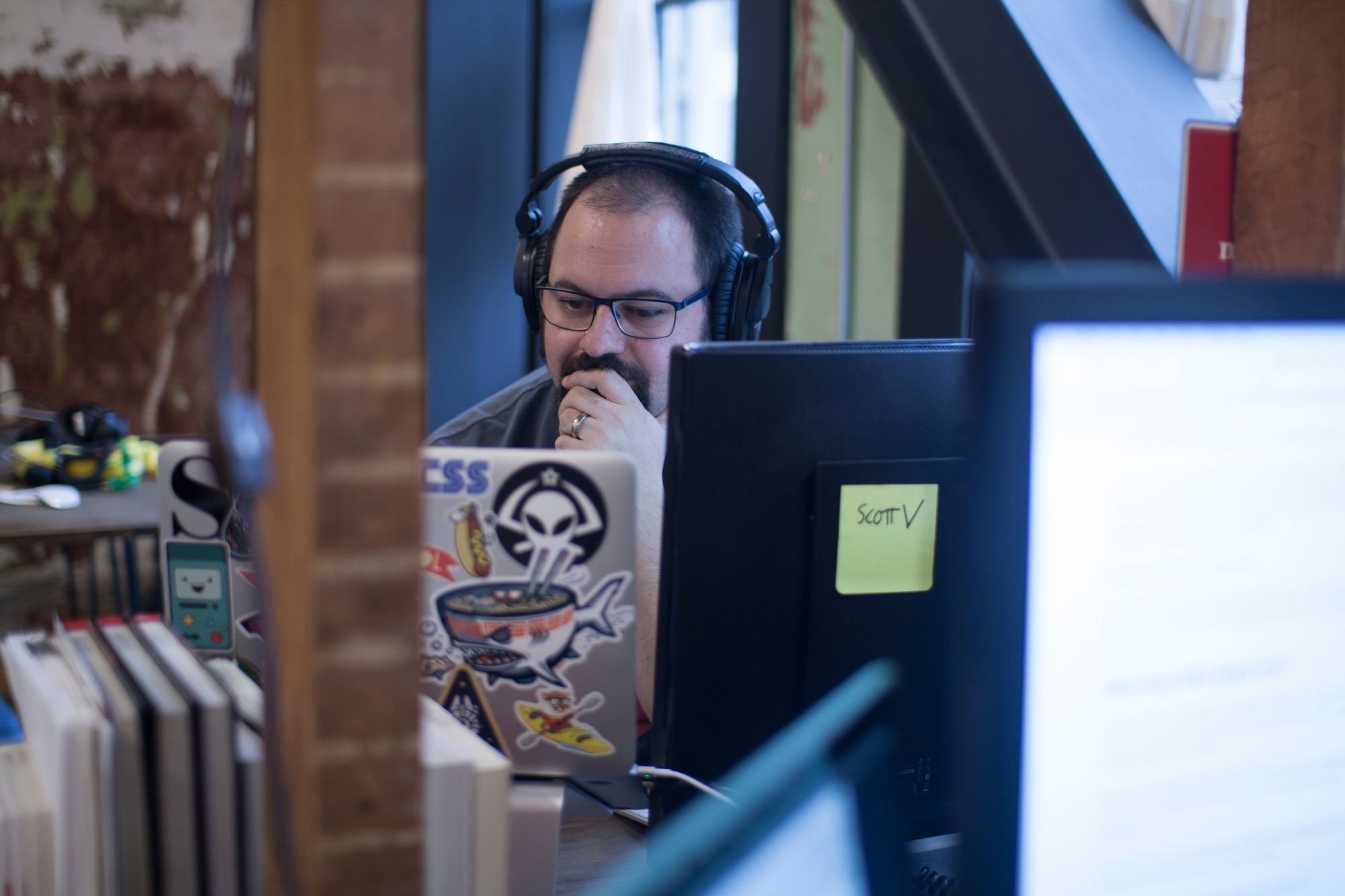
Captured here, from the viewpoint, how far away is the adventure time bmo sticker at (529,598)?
709 mm

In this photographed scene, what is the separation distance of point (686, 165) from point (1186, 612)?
1.17 meters

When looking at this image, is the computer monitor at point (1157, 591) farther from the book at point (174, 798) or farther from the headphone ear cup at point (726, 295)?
the headphone ear cup at point (726, 295)

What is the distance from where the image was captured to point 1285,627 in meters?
0.52

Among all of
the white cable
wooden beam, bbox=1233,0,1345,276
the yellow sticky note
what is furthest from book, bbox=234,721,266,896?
wooden beam, bbox=1233,0,1345,276

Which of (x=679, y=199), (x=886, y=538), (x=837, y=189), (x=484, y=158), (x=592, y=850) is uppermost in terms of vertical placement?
(x=484, y=158)

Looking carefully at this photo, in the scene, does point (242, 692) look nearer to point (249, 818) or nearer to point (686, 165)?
point (249, 818)

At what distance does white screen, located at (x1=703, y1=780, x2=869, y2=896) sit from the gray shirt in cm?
134

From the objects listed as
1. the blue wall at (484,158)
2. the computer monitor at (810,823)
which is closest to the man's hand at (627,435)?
the computer monitor at (810,823)

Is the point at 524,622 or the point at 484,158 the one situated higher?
the point at 484,158

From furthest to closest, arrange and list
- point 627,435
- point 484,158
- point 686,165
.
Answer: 1. point 484,158
2. point 686,165
3. point 627,435

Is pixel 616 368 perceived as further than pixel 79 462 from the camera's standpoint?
No

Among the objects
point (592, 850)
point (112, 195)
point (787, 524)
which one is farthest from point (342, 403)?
point (112, 195)

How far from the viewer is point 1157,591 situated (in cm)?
48

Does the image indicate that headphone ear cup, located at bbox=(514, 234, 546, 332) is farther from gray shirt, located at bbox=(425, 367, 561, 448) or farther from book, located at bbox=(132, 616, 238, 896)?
book, located at bbox=(132, 616, 238, 896)
